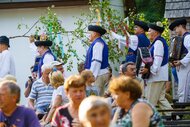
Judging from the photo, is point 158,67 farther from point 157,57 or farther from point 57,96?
point 57,96

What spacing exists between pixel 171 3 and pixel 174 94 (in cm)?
206

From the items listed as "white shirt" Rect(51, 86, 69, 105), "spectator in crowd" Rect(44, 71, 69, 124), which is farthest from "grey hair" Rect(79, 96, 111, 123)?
"white shirt" Rect(51, 86, 69, 105)

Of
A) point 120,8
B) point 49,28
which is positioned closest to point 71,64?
point 49,28

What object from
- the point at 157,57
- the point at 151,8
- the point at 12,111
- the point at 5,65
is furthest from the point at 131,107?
the point at 151,8

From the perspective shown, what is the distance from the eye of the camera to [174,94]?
14250mm

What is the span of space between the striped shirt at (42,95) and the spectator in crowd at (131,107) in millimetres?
4619

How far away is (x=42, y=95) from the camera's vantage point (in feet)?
37.5

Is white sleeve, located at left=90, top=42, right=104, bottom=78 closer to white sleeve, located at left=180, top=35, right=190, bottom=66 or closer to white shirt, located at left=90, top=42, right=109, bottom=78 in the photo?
white shirt, located at left=90, top=42, right=109, bottom=78

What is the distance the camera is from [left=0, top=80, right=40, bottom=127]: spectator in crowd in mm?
7262

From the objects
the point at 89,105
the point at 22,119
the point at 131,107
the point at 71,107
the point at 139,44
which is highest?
the point at 139,44

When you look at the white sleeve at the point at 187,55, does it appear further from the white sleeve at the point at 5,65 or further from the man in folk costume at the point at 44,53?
the white sleeve at the point at 5,65

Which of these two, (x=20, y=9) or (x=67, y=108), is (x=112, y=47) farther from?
(x=67, y=108)

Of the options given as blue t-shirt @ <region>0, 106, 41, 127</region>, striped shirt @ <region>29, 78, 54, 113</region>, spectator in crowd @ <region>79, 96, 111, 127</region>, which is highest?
spectator in crowd @ <region>79, 96, 111, 127</region>

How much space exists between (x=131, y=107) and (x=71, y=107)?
96cm
